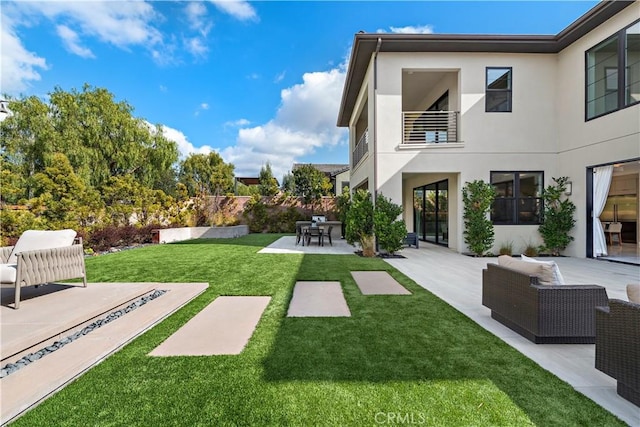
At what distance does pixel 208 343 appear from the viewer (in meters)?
3.00

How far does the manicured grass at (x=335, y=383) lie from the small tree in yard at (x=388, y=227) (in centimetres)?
488

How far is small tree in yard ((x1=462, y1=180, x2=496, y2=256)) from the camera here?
28.9 ft

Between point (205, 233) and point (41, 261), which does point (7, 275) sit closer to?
point (41, 261)

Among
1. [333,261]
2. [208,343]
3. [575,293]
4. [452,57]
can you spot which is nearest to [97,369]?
[208,343]

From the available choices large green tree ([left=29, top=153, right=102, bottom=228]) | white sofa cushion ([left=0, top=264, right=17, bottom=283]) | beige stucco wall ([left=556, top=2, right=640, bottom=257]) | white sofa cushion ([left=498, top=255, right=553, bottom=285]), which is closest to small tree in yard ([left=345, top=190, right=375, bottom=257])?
white sofa cushion ([left=498, top=255, right=553, bottom=285])

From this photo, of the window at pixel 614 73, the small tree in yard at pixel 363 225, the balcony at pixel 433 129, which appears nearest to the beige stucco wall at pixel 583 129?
the window at pixel 614 73

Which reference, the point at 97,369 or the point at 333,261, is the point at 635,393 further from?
the point at 333,261

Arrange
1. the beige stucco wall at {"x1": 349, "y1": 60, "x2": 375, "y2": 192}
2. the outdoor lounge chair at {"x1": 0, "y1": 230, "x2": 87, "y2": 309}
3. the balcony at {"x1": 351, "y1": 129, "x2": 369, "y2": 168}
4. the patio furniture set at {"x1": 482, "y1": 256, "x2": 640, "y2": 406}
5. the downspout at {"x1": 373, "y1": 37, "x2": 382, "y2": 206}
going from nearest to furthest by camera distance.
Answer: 1. the patio furniture set at {"x1": 482, "y1": 256, "x2": 640, "y2": 406}
2. the outdoor lounge chair at {"x1": 0, "y1": 230, "x2": 87, "y2": 309}
3. the downspout at {"x1": 373, "y1": 37, "x2": 382, "y2": 206}
4. the beige stucco wall at {"x1": 349, "y1": 60, "x2": 375, "y2": 192}
5. the balcony at {"x1": 351, "y1": 129, "x2": 369, "y2": 168}

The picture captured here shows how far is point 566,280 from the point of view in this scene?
5.65 metres

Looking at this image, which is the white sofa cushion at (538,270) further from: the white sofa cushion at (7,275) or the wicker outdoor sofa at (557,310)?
the white sofa cushion at (7,275)

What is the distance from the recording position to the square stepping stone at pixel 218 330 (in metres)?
2.85

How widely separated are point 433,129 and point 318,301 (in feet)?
26.5

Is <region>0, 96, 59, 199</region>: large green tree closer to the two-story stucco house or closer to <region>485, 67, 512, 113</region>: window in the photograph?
the two-story stucco house

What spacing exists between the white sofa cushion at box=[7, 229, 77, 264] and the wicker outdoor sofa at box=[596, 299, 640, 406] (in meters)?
6.78
